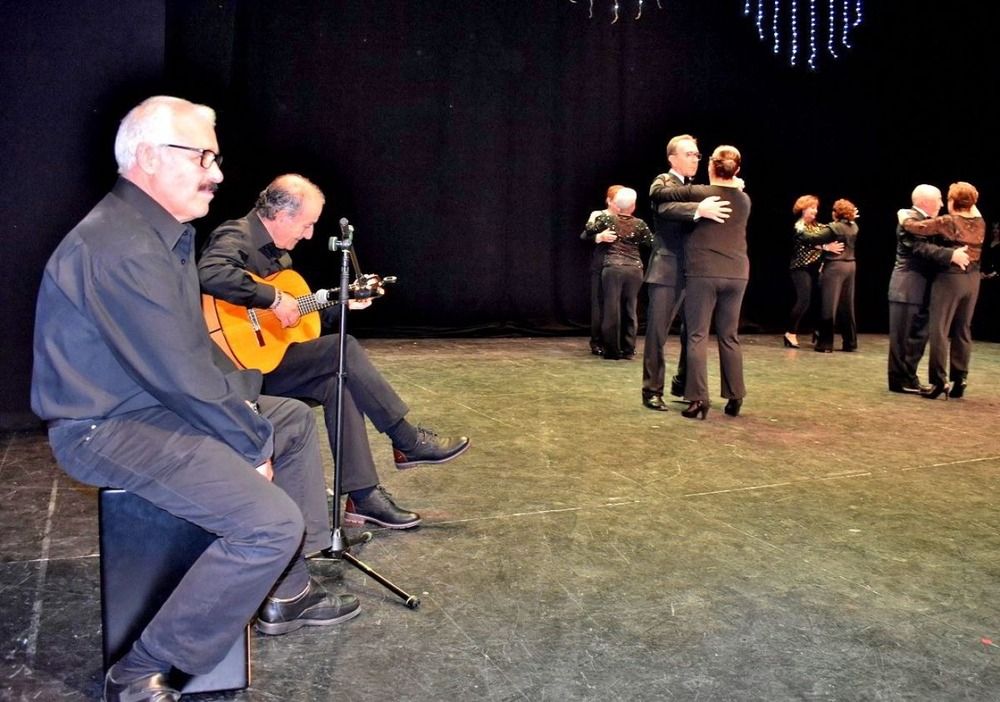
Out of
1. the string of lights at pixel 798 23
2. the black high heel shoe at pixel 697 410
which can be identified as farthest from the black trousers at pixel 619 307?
the string of lights at pixel 798 23

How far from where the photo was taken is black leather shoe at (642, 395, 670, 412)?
Answer: 6230 millimetres

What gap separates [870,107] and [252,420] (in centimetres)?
1175

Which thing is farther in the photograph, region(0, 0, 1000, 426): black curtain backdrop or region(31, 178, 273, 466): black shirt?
region(0, 0, 1000, 426): black curtain backdrop

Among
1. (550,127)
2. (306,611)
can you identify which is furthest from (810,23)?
(306,611)

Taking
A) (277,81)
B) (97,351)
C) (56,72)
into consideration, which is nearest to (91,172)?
(56,72)

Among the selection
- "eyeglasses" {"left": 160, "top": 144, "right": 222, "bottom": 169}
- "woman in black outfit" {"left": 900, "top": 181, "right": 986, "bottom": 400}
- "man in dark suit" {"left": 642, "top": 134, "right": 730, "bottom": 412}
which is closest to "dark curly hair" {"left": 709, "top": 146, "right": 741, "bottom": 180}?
"man in dark suit" {"left": 642, "top": 134, "right": 730, "bottom": 412}

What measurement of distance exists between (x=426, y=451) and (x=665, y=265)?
112 inches

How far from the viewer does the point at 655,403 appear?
6250 millimetres

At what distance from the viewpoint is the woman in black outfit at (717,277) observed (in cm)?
573

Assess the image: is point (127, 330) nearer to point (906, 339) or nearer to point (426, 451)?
point (426, 451)

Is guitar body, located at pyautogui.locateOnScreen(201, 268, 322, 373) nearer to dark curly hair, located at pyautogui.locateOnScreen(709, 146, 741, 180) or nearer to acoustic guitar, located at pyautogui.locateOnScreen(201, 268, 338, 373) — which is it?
acoustic guitar, located at pyautogui.locateOnScreen(201, 268, 338, 373)

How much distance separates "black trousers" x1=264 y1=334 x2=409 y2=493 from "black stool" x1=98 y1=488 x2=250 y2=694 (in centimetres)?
131

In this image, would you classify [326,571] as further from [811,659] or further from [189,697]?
[811,659]

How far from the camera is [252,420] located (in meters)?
2.23
